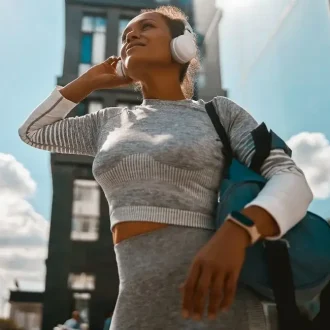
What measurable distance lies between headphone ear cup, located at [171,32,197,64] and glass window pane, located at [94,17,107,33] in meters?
15.3

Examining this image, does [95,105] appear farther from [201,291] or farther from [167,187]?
[201,291]

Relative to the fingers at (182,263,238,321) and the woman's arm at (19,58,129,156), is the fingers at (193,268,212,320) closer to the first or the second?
the fingers at (182,263,238,321)

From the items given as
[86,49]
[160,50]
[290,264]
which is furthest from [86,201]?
[290,264]

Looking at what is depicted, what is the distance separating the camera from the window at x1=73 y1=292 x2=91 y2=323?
1285 cm

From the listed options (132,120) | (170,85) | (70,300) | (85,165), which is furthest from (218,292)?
(85,165)

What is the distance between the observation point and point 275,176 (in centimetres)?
94

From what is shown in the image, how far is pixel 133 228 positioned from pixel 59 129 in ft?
1.47

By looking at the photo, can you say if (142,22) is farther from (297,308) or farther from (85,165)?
(85,165)

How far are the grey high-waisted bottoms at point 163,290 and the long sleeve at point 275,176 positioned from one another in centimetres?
19

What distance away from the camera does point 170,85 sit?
1.33 metres

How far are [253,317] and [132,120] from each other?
1.81 feet

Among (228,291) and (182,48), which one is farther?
(182,48)

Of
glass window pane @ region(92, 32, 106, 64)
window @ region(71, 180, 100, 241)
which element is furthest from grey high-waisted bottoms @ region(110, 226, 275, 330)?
glass window pane @ region(92, 32, 106, 64)

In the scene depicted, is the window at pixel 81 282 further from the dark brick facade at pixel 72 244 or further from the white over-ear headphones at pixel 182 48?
the white over-ear headphones at pixel 182 48
